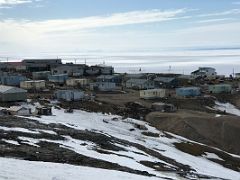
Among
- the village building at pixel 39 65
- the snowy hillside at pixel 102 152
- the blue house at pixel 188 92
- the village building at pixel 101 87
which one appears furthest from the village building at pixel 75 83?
the snowy hillside at pixel 102 152

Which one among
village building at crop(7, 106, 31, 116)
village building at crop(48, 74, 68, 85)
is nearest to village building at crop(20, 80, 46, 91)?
village building at crop(48, 74, 68, 85)

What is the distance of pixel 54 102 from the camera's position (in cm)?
7681

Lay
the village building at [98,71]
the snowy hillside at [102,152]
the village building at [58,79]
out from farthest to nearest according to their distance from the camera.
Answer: the village building at [98,71], the village building at [58,79], the snowy hillside at [102,152]

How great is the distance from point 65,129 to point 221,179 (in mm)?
19605

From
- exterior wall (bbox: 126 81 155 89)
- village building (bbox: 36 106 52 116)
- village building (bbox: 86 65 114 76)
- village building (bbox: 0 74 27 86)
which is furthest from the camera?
village building (bbox: 86 65 114 76)

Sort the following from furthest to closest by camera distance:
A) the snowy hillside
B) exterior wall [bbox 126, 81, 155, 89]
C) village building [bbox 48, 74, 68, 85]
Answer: village building [bbox 48, 74, 68, 85] → exterior wall [bbox 126, 81, 155, 89] → the snowy hillside

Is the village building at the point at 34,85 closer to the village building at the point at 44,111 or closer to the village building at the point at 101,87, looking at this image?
the village building at the point at 101,87

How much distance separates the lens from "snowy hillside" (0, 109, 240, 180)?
3005cm

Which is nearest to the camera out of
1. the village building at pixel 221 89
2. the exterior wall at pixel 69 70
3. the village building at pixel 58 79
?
the village building at pixel 221 89

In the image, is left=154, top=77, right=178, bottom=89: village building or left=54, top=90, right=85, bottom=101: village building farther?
left=154, top=77, right=178, bottom=89: village building

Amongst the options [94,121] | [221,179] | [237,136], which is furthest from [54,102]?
[221,179]

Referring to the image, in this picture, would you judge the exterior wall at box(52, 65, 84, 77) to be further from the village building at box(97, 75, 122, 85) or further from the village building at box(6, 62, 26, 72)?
the village building at box(6, 62, 26, 72)

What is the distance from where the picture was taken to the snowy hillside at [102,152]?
30.0 metres

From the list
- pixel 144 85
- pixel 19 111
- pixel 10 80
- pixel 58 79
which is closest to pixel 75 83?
pixel 58 79
